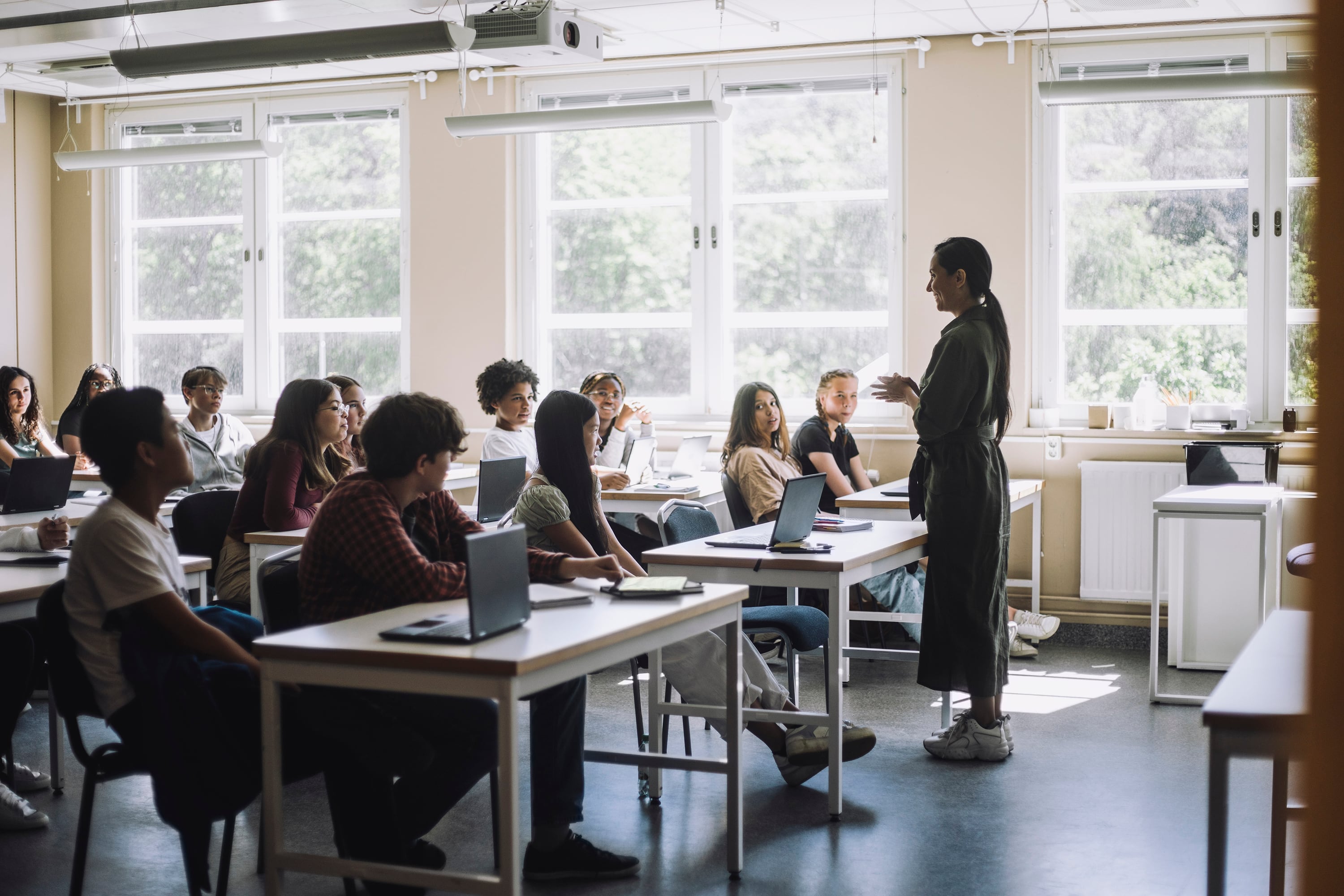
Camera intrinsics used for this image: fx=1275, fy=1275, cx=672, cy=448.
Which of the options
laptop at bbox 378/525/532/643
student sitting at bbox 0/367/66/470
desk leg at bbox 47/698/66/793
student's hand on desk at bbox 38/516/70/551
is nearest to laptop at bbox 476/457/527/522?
student's hand on desk at bbox 38/516/70/551

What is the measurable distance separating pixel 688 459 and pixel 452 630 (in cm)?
394

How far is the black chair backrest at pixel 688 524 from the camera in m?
3.94

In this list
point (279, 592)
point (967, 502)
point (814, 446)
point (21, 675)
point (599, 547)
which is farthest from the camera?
point (814, 446)

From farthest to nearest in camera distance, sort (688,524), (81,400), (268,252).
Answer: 1. (268,252)
2. (81,400)
3. (688,524)

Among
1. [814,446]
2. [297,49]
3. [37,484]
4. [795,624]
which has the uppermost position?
[297,49]

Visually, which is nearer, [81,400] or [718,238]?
[81,400]

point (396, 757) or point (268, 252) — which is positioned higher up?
point (268, 252)

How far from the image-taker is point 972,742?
12.9 ft

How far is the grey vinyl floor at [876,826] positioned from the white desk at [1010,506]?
85 cm

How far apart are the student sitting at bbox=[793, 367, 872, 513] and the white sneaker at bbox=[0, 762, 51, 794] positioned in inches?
→ 120

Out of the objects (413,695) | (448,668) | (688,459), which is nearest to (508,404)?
(688,459)

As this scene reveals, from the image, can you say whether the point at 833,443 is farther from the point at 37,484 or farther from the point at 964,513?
the point at 37,484

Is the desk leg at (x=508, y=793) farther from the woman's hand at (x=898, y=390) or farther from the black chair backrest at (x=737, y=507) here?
the black chair backrest at (x=737, y=507)

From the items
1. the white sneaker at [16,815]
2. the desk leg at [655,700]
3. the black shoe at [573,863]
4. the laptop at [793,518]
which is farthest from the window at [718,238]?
the white sneaker at [16,815]
